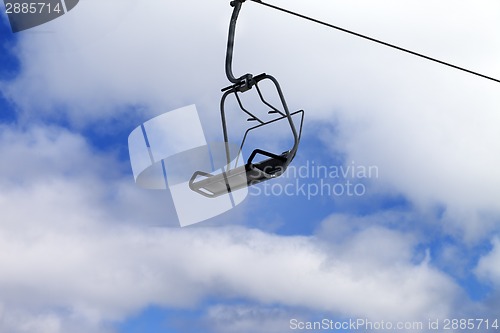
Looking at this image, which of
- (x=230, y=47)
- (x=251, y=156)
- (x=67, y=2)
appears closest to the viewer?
(x=251, y=156)

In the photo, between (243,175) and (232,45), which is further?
(232,45)

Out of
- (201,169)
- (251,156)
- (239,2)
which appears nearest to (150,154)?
(201,169)

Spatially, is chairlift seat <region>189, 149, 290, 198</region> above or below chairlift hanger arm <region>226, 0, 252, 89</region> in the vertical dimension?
below

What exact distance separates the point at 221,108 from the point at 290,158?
89 centimetres

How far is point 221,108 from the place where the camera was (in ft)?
21.9

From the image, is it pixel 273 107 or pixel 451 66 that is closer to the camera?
pixel 273 107

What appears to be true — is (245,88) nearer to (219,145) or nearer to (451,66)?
(219,145)

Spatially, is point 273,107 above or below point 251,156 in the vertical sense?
above

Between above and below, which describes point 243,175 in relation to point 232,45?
below

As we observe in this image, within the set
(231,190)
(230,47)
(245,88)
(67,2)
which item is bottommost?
(231,190)

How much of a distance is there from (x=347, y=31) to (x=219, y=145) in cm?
162

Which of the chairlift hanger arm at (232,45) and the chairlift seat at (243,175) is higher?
the chairlift hanger arm at (232,45)

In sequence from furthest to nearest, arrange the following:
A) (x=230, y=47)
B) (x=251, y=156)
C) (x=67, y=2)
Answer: (x=67, y=2)
(x=230, y=47)
(x=251, y=156)

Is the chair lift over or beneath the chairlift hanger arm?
beneath
